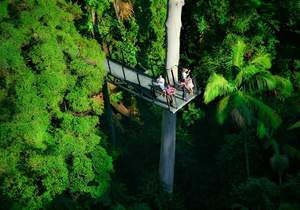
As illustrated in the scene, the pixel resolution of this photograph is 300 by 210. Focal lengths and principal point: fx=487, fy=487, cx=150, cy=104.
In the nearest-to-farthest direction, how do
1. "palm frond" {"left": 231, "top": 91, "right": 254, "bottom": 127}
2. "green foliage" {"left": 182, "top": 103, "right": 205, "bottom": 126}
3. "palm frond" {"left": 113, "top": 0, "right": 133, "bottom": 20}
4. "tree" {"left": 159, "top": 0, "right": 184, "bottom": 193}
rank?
"palm frond" {"left": 231, "top": 91, "right": 254, "bottom": 127}, "tree" {"left": 159, "top": 0, "right": 184, "bottom": 193}, "palm frond" {"left": 113, "top": 0, "right": 133, "bottom": 20}, "green foliage" {"left": 182, "top": 103, "right": 205, "bottom": 126}

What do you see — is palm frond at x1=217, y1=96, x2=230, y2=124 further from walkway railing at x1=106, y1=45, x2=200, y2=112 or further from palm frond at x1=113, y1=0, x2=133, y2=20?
palm frond at x1=113, y1=0, x2=133, y2=20

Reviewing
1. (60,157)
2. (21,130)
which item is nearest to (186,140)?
(60,157)

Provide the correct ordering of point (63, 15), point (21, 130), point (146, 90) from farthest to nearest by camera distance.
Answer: point (146, 90) → point (63, 15) → point (21, 130)

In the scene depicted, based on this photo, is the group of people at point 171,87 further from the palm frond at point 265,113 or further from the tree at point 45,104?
the tree at point 45,104

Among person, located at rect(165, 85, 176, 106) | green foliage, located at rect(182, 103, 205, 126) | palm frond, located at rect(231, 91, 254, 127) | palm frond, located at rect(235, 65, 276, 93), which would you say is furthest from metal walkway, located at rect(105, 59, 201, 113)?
green foliage, located at rect(182, 103, 205, 126)

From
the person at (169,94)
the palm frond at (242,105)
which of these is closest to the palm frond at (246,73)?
the palm frond at (242,105)

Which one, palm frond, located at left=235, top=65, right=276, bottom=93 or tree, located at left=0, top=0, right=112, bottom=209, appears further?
palm frond, located at left=235, top=65, right=276, bottom=93

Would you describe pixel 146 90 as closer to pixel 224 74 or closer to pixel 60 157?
pixel 224 74
